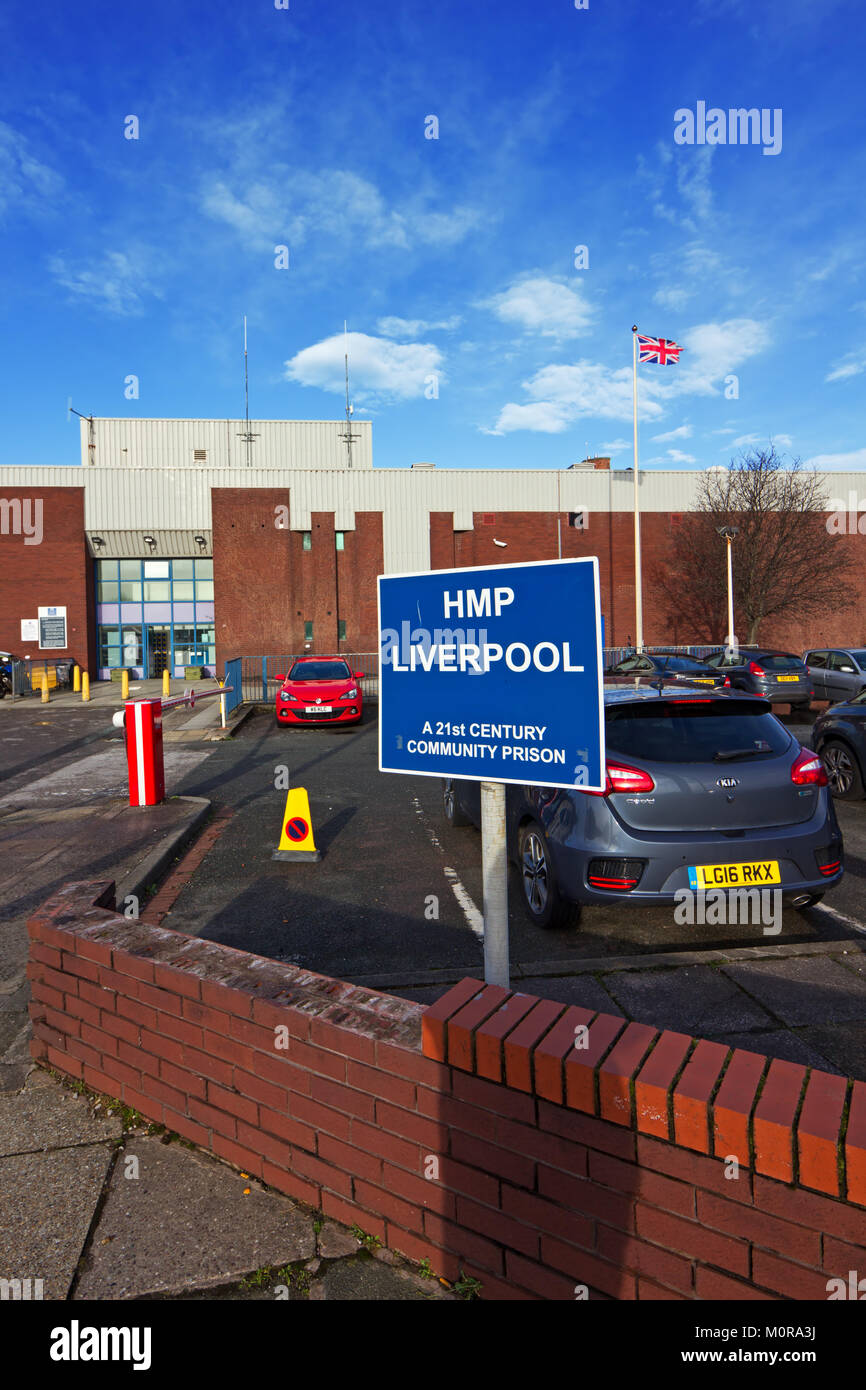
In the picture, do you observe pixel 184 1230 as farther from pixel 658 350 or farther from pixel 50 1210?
pixel 658 350

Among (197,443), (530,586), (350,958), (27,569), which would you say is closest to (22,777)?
(350,958)

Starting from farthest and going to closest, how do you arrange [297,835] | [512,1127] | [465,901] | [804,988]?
[297,835] < [465,901] < [804,988] < [512,1127]

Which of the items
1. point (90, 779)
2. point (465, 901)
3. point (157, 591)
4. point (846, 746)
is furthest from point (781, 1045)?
point (157, 591)

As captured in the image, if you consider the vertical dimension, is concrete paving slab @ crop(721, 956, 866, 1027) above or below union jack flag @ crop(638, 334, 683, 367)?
below

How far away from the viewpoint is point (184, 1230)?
261 cm

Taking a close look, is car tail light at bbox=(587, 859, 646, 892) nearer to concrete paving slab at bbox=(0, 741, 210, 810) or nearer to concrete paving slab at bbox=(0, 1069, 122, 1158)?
concrete paving slab at bbox=(0, 1069, 122, 1158)

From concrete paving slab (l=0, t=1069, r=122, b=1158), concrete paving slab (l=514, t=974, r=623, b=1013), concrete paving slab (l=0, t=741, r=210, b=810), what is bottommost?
concrete paving slab (l=0, t=1069, r=122, b=1158)

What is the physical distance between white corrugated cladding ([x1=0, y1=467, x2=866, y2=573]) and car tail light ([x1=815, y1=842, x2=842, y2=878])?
104ft

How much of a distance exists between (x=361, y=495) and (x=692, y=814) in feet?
112

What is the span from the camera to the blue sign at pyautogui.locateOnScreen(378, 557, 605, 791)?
2752 mm

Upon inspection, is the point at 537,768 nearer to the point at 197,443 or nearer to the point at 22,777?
the point at 22,777

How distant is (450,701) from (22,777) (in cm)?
1138

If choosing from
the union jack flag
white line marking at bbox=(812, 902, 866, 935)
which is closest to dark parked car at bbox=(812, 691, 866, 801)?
white line marking at bbox=(812, 902, 866, 935)

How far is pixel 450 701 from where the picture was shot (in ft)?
10.3
